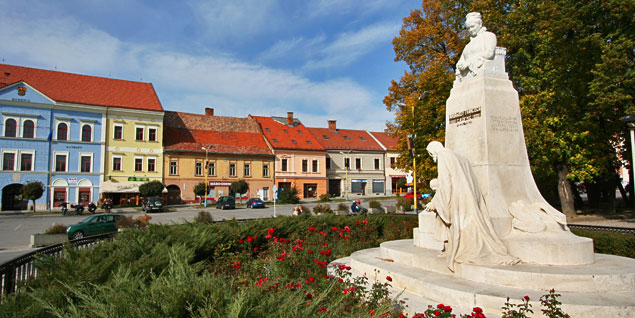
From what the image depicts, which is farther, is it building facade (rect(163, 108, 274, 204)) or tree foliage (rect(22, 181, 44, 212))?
building facade (rect(163, 108, 274, 204))

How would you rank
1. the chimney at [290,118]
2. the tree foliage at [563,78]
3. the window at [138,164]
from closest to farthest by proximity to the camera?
the tree foliage at [563,78], the window at [138,164], the chimney at [290,118]

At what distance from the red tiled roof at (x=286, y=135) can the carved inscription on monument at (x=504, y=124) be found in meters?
45.3

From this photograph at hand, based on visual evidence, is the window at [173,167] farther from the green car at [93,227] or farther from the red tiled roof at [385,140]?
the red tiled roof at [385,140]

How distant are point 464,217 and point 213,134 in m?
47.1

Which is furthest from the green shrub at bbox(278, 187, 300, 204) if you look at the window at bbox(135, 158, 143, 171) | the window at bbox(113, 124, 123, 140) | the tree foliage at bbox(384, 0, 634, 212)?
the tree foliage at bbox(384, 0, 634, 212)

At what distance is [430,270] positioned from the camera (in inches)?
233

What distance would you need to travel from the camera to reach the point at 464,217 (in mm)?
5766

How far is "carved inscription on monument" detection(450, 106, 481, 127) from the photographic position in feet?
22.1

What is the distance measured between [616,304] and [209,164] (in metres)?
45.6

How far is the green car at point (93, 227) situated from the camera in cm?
1670

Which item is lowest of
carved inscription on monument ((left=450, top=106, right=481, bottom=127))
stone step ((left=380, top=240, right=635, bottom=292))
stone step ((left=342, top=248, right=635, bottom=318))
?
stone step ((left=342, top=248, right=635, bottom=318))

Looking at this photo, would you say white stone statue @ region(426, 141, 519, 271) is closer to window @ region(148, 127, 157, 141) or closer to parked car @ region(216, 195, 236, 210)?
parked car @ region(216, 195, 236, 210)

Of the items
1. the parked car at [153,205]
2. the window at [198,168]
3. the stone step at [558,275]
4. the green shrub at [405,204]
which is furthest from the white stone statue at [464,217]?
the window at [198,168]

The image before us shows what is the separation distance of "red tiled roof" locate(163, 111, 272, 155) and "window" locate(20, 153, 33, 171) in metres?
13.0
